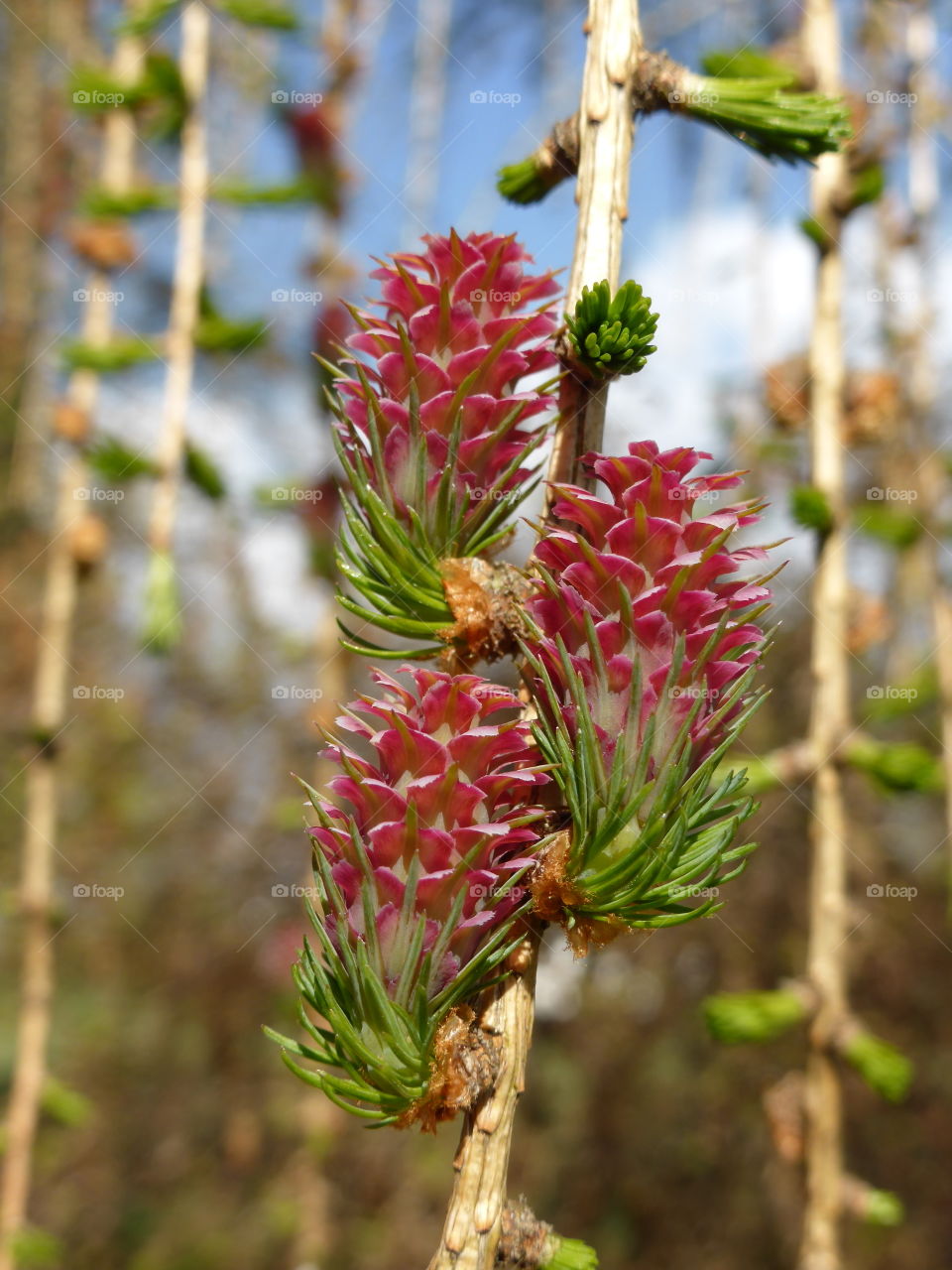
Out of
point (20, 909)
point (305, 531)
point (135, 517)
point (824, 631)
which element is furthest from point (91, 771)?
point (824, 631)

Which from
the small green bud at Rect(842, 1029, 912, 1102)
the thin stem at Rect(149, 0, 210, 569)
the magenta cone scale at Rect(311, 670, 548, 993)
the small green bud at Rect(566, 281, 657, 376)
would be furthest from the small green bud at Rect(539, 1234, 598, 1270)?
the thin stem at Rect(149, 0, 210, 569)

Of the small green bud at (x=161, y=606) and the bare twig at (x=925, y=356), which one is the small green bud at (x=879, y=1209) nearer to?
the bare twig at (x=925, y=356)

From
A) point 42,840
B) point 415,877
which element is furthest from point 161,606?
point 415,877

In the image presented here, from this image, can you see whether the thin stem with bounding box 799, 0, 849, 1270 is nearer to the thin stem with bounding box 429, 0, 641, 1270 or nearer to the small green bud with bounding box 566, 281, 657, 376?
the thin stem with bounding box 429, 0, 641, 1270

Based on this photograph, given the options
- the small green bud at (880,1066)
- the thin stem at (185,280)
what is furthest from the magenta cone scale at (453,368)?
the thin stem at (185,280)

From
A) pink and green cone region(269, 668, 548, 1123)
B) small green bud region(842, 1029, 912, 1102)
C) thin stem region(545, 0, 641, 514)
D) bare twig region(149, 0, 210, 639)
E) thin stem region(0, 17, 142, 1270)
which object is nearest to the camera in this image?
pink and green cone region(269, 668, 548, 1123)

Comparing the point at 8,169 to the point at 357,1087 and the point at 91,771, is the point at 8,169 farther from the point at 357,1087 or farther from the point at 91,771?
the point at 357,1087
